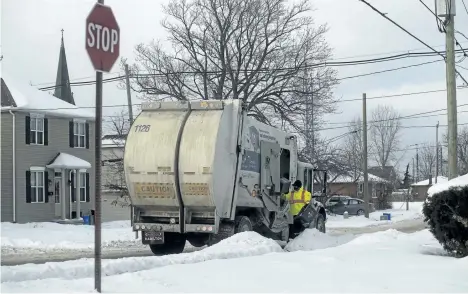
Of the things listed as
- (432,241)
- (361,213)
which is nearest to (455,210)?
(432,241)

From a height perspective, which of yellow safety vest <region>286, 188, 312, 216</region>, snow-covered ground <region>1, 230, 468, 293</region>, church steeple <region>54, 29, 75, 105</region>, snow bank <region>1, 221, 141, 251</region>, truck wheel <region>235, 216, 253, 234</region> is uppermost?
church steeple <region>54, 29, 75, 105</region>

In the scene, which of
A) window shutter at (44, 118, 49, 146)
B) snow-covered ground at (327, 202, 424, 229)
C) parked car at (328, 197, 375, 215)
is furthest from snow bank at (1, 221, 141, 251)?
parked car at (328, 197, 375, 215)

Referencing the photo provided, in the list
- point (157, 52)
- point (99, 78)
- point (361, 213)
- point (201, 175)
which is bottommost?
point (361, 213)

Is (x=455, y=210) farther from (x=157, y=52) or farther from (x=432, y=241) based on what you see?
(x=157, y=52)

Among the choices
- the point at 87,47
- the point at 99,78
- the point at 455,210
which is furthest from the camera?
the point at 455,210

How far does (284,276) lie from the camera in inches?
357

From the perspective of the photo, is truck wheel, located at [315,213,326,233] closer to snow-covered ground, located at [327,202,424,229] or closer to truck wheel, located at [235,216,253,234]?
truck wheel, located at [235,216,253,234]

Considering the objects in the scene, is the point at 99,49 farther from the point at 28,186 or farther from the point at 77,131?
the point at 77,131

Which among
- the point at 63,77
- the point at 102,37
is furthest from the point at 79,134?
the point at 102,37

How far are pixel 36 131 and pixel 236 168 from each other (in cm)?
2219

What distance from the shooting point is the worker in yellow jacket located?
18.5 m

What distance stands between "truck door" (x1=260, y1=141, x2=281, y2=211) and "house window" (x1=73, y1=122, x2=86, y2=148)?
2200 centimetres

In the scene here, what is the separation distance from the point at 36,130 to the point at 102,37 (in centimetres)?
2838

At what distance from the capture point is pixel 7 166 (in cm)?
3241
